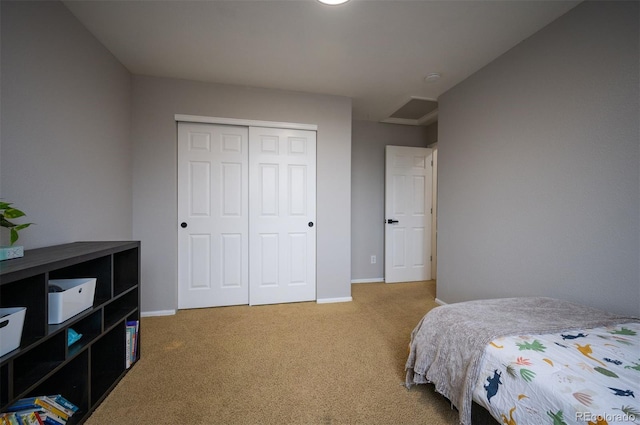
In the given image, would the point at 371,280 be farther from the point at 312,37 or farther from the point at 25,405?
the point at 25,405

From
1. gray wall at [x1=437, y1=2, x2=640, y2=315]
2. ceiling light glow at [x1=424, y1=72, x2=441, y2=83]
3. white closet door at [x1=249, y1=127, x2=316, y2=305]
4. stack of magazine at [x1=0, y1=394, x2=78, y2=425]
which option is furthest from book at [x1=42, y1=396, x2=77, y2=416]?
ceiling light glow at [x1=424, y1=72, x2=441, y2=83]

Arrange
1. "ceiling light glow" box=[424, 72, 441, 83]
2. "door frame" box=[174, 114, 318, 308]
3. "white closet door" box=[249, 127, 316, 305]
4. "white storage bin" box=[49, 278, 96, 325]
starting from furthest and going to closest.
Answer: "white closet door" box=[249, 127, 316, 305] → "door frame" box=[174, 114, 318, 308] → "ceiling light glow" box=[424, 72, 441, 83] → "white storage bin" box=[49, 278, 96, 325]

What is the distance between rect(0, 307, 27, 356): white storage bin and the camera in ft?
2.77

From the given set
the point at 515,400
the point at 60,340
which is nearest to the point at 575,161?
the point at 515,400

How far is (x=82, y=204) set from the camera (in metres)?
1.74

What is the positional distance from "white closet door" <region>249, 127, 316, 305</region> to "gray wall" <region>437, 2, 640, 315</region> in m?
1.56

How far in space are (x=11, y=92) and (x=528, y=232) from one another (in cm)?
327

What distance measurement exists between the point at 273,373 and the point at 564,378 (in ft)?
4.71

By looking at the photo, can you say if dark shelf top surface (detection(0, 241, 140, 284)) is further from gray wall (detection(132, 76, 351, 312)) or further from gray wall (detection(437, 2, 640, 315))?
gray wall (detection(437, 2, 640, 315))

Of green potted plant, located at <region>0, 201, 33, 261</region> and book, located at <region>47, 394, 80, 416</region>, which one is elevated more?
green potted plant, located at <region>0, 201, 33, 261</region>

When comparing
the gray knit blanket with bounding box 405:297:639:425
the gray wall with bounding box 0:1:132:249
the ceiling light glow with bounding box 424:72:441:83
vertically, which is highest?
the ceiling light glow with bounding box 424:72:441:83

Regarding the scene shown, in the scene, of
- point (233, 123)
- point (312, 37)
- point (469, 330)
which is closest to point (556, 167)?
point (469, 330)

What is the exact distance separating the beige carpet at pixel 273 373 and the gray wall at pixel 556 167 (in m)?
1.07

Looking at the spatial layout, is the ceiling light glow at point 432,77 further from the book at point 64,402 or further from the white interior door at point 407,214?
the book at point 64,402
